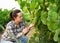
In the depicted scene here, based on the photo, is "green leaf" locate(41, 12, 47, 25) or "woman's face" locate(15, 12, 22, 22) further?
"woman's face" locate(15, 12, 22, 22)

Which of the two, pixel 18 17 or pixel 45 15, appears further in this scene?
pixel 18 17

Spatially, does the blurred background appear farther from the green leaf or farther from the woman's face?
the woman's face

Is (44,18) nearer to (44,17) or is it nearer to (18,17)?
(44,17)

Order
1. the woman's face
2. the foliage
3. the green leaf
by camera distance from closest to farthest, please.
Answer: the foliage → the green leaf → the woman's face

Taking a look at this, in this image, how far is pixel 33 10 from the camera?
1.39 meters

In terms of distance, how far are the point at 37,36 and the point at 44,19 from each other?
21 centimetres

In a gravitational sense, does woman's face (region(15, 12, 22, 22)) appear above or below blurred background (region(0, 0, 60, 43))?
below

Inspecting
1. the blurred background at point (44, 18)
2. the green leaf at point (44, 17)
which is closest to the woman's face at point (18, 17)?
the blurred background at point (44, 18)

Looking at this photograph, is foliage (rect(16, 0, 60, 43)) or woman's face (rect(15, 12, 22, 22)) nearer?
foliage (rect(16, 0, 60, 43))

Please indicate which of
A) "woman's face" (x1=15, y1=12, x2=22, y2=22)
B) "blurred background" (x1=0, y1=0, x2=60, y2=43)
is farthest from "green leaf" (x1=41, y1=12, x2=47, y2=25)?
"woman's face" (x1=15, y1=12, x2=22, y2=22)

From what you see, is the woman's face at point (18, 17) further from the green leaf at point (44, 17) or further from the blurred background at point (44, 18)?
the green leaf at point (44, 17)

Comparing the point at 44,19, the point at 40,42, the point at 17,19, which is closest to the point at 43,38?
the point at 40,42

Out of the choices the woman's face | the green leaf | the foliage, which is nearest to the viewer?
the foliage

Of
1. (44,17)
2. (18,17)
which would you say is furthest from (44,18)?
(18,17)
